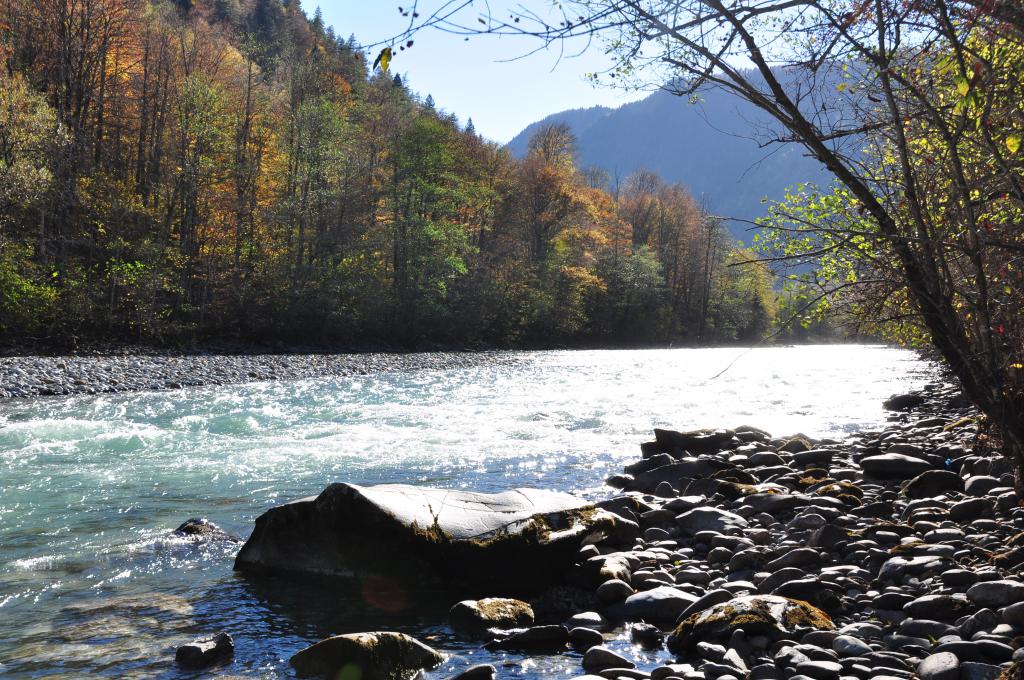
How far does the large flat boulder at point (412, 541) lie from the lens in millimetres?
5668

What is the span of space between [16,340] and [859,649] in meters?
25.4

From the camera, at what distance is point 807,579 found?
5.08m

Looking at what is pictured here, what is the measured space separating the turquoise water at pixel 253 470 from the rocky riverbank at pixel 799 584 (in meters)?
0.42

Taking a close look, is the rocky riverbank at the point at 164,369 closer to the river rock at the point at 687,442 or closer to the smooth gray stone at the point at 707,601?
the river rock at the point at 687,442

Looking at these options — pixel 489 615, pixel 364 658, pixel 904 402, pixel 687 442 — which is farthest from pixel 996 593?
pixel 904 402

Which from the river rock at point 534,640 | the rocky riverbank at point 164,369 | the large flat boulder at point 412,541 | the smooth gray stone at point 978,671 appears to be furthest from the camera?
the rocky riverbank at point 164,369

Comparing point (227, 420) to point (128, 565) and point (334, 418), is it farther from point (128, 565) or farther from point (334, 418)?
point (128, 565)

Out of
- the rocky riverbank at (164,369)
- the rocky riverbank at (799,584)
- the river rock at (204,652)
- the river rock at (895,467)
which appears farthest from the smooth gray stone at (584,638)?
the rocky riverbank at (164,369)

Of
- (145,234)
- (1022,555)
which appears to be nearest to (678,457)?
(1022,555)

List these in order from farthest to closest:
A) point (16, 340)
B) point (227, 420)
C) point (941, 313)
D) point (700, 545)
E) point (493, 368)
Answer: point (493, 368)
point (16, 340)
point (227, 420)
point (700, 545)
point (941, 313)

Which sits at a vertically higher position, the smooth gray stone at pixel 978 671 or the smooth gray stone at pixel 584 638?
the smooth gray stone at pixel 978 671

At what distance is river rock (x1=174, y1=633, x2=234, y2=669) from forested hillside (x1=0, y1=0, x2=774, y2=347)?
74.0ft

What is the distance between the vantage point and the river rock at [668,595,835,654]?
4426 millimetres

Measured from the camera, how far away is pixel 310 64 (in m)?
39.1
